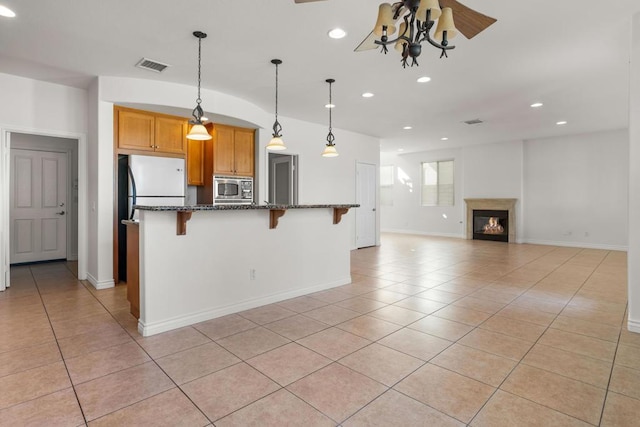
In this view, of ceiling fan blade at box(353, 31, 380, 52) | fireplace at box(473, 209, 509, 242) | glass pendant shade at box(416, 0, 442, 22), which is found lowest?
fireplace at box(473, 209, 509, 242)

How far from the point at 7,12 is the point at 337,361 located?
12.6 ft

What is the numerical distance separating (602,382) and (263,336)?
7.57ft

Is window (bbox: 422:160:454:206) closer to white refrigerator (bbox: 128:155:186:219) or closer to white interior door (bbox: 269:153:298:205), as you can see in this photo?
white interior door (bbox: 269:153:298:205)

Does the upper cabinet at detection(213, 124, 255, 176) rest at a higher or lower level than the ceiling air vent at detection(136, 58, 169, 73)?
lower

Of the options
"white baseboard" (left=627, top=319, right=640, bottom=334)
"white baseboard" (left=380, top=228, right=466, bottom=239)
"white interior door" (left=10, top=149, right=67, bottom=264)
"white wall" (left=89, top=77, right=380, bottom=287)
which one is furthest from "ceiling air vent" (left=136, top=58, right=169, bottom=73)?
"white baseboard" (left=380, top=228, right=466, bottom=239)

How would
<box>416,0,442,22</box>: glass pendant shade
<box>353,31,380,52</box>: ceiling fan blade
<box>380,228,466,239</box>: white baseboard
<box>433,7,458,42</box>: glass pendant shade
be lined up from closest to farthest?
<box>416,0,442,22</box>: glass pendant shade → <box>433,7,458,42</box>: glass pendant shade → <box>353,31,380,52</box>: ceiling fan blade → <box>380,228,466,239</box>: white baseboard

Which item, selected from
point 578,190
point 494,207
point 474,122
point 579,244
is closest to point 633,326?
point 474,122

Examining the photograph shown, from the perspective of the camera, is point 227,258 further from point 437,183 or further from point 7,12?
point 437,183

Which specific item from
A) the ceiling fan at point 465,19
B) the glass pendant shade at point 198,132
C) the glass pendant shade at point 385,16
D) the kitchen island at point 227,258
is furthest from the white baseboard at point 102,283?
the glass pendant shade at point 385,16

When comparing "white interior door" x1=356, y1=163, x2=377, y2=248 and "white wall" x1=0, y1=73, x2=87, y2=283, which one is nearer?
"white wall" x1=0, y1=73, x2=87, y2=283

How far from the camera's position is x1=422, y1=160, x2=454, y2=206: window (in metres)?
10.4

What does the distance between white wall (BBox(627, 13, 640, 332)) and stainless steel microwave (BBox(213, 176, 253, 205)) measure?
4883 mm

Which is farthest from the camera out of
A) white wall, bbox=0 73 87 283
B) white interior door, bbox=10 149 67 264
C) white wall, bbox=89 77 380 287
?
white interior door, bbox=10 149 67 264

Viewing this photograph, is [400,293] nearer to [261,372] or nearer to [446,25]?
[261,372]
